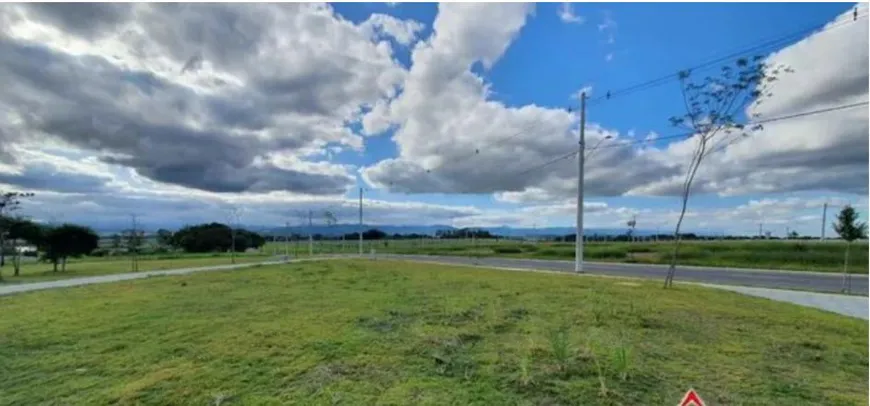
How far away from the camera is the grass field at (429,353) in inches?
158

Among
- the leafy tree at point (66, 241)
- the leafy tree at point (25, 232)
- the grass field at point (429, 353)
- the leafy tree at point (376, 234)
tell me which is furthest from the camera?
the leafy tree at point (376, 234)

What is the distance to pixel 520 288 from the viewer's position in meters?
11.8

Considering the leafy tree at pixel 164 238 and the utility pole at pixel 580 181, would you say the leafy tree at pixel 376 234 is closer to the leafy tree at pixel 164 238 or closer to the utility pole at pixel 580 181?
the leafy tree at pixel 164 238

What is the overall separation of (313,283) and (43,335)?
7.06m

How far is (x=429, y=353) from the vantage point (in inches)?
202

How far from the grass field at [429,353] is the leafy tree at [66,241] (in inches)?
613

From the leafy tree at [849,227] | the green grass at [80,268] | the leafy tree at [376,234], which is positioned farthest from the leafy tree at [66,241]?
the leafy tree at [376,234]

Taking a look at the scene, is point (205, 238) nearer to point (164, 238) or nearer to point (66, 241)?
point (164, 238)

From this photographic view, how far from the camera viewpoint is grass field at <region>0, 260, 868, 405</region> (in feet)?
13.2

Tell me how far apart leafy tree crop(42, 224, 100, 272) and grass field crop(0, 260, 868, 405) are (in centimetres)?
1556

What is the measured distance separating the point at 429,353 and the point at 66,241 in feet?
79.2

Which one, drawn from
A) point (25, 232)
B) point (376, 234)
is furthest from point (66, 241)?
point (376, 234)

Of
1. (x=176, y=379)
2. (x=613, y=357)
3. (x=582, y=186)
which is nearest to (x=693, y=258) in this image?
(x=582, y=186)

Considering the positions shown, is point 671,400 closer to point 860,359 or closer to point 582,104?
point 860,359
